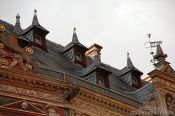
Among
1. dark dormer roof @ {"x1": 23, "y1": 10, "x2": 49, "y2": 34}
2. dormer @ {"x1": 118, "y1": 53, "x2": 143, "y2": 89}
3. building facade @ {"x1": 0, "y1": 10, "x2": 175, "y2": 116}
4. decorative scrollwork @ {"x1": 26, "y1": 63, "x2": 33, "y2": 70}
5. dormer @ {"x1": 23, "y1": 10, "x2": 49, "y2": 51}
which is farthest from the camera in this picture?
dormer @ {"x1": 118, "y1": 53, "x2": 143, "y2": 89}

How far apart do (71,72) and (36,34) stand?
3615 mm

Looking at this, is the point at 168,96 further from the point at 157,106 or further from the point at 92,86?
the point at 92,86

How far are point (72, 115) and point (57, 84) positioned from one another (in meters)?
1.87

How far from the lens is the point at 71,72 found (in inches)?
1244

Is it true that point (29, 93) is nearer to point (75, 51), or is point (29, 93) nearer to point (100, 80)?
point (100, 80)

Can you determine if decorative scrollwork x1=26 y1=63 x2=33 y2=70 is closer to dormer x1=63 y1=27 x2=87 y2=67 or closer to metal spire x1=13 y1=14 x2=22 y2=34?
metal spire x1=13 y1=14 x2=22 y2=34

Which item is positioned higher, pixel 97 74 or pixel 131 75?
pixel 131 75

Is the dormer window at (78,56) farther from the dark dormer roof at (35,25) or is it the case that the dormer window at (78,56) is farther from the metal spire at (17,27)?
the metal spire at (17,27)

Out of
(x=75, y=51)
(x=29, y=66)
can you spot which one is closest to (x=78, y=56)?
(x=75, y=51)

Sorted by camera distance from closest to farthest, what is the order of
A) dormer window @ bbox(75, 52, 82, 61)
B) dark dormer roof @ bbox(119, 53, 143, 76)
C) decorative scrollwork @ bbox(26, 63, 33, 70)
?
1. decorative scrollwork @ bbox(26, 63, 33, 70)
2. dormer window @ bbox(75, 52, 82, 61)
3. dark dormer roof @ bbox(119, 53, 143, 76)

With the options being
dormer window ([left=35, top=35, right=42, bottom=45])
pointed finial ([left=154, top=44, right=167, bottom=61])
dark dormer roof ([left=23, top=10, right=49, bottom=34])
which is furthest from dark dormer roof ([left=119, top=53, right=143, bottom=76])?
dormer window ([left=35, top=35, right=42, bottom=45])

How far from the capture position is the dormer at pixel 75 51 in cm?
3448

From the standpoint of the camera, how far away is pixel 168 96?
1357 inches

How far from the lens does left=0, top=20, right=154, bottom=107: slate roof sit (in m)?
28.0
